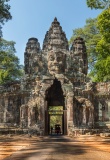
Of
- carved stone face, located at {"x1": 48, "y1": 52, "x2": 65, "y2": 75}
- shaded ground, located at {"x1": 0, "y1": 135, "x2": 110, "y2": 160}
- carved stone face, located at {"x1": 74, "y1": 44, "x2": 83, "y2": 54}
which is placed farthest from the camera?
carved stone face, located at {"x1": 74, "y1": 44, "x2": 83, "y2": 54}

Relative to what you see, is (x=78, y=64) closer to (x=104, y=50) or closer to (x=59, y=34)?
(x=59, y=34)

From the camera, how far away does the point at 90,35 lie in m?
36.8

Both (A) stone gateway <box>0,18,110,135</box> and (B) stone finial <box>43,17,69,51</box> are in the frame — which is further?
(B) stone finial <box>43,17,69,51</box>

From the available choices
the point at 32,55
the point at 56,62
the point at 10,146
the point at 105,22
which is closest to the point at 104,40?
the point at 105,22

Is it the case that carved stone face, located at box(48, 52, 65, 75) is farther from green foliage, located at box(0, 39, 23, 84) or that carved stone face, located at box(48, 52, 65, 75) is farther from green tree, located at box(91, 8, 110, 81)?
green foliage, located at box(0, 39, 23, 84)

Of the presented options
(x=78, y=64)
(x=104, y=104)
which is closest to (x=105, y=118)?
(x=104, y=104)

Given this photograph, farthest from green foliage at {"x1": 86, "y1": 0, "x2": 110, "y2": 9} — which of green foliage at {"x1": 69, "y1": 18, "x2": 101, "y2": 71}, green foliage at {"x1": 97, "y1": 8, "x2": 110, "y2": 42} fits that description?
green foliage at {"x1": 69, "y1": 18, "x2": 101, "y2": 71}

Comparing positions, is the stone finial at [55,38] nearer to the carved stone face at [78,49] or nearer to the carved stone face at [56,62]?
the carved stone face at [78,49]

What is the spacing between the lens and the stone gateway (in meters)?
22.1

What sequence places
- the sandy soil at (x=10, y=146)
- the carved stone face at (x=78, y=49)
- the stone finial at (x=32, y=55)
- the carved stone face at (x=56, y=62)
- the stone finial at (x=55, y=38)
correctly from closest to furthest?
the sandy soil at (x=10, y=146)
the carved stone face at (x=56, y=62)
the stone finial at (x=32, y=55)
the stone finial at (x=55, y=38)
the carved stone face at (x=78, y=49)

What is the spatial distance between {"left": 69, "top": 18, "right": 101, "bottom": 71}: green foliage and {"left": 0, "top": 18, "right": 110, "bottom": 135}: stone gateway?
7.74m

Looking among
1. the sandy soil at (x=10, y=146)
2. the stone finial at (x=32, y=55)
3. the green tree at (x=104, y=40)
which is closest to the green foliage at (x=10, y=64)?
the stone finial at (x=32, y=55)

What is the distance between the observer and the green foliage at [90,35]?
35.9 meters

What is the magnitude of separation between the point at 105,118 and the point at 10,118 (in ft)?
29.2
